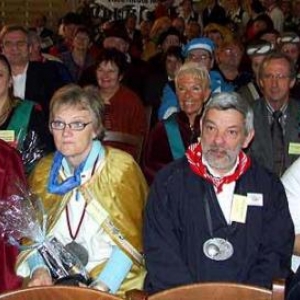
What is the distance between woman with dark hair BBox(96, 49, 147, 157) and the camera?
4.68m

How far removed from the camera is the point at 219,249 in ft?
9.09

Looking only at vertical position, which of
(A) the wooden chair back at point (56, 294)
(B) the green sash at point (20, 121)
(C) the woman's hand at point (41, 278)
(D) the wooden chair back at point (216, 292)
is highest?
(B) the green sash at point (20, 121)

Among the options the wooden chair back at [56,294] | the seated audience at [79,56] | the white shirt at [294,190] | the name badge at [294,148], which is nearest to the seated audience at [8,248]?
the wooden chair back at [56,294]

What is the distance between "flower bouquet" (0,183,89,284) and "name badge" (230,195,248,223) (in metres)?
0.61

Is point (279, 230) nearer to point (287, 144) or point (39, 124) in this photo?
point (287, 144)

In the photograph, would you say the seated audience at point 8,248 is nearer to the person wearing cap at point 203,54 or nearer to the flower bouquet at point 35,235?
the flower bouquet at point 35,235

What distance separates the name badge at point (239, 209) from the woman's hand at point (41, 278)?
2.36ft

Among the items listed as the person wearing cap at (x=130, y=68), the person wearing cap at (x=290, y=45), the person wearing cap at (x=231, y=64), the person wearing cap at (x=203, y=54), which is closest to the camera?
the person wearing cap at (x=203, y=54)

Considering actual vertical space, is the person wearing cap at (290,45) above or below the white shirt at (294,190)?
above

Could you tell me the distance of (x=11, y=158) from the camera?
2969 mm

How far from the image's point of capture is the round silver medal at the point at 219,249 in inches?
109

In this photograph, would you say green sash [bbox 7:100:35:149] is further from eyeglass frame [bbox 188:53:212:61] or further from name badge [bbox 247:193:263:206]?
eyeglass frame [bbox 188:53:212:61]

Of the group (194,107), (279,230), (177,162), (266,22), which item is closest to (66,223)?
(177,162)

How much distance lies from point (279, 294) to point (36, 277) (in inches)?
38.4
